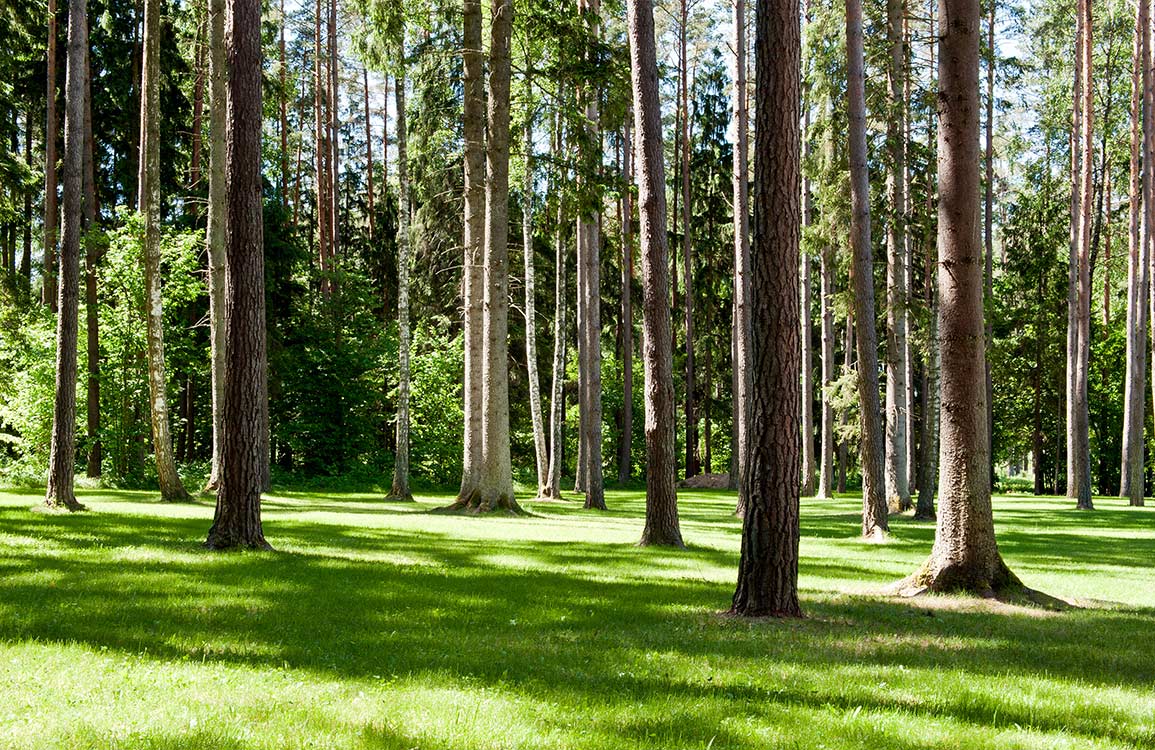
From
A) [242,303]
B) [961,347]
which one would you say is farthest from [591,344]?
[961,347]

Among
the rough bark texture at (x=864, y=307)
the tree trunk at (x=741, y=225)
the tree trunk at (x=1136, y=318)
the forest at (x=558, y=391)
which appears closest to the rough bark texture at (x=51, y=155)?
the forest at (x=558, y=391)

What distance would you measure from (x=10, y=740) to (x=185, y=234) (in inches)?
941

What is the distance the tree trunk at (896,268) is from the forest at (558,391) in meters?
0.11

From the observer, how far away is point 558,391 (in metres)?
26.6

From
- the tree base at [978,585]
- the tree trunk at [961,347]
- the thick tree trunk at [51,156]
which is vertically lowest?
the tree base at [978,585]

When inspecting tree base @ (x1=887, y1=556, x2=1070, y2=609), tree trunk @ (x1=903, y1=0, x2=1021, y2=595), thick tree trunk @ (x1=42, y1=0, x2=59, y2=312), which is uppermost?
thick tree trunk @ (x1=42, y1=0, x2=59, y2=312)

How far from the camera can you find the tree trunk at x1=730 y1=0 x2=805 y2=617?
7.68 m

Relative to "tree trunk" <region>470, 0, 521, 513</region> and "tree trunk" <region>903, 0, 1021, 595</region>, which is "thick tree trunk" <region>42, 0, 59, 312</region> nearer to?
"tree trunk" <region>470, 0, 521, 513</region>

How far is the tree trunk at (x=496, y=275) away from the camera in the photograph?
60.8 ft

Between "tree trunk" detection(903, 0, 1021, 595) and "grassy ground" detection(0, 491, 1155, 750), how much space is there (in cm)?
54

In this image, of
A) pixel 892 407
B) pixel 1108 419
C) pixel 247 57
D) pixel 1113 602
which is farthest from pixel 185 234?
pixel 1108 419

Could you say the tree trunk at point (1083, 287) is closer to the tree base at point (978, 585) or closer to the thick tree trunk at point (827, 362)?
the thick tree trunk at point (827, 362)

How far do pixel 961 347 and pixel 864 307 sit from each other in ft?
21.6

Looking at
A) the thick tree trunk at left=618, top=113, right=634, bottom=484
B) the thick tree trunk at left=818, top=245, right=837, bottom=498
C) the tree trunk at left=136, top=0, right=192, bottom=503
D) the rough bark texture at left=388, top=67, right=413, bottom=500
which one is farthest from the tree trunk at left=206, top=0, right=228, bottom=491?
the thick tree trunk at left=618, top=113, right=634, bottom=484
